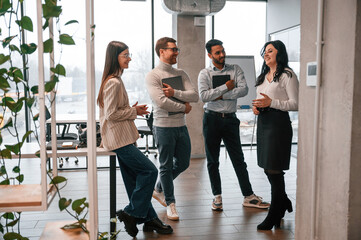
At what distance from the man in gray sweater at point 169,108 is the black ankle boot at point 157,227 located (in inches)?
11.6

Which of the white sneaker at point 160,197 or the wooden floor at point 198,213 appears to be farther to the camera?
the white sneaker at point 160,197

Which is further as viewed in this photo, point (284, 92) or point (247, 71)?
point (247, 71)

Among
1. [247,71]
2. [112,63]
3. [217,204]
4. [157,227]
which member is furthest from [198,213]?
[247,71]

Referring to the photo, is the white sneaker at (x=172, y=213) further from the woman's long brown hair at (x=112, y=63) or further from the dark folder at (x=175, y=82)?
the woman's long brown hair at (x=112, y=63)

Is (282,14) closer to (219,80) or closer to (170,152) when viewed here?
(219,80)

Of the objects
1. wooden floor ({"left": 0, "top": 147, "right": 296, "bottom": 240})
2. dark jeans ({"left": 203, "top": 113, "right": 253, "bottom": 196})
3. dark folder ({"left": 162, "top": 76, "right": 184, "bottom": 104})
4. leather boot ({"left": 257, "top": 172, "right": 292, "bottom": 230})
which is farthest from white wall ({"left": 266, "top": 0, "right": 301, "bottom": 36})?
leather boot ({"left": 257, "top": 172, "right": 292, "bottom": 230})

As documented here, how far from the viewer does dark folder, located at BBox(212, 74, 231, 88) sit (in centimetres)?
385

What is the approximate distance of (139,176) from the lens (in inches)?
121

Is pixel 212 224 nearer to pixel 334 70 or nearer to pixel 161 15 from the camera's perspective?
pixel 334 70

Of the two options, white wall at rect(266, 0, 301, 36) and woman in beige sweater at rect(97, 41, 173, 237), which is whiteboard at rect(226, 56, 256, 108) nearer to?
white wall at rect(266, 0, 301, 36)

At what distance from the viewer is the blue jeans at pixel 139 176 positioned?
3.00 m

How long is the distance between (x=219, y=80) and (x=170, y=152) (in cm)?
89

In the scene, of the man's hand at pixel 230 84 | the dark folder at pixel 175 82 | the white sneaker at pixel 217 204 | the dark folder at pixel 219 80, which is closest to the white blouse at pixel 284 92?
the man's hand at pixel 230 84

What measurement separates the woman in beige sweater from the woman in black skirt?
36.7 inches
